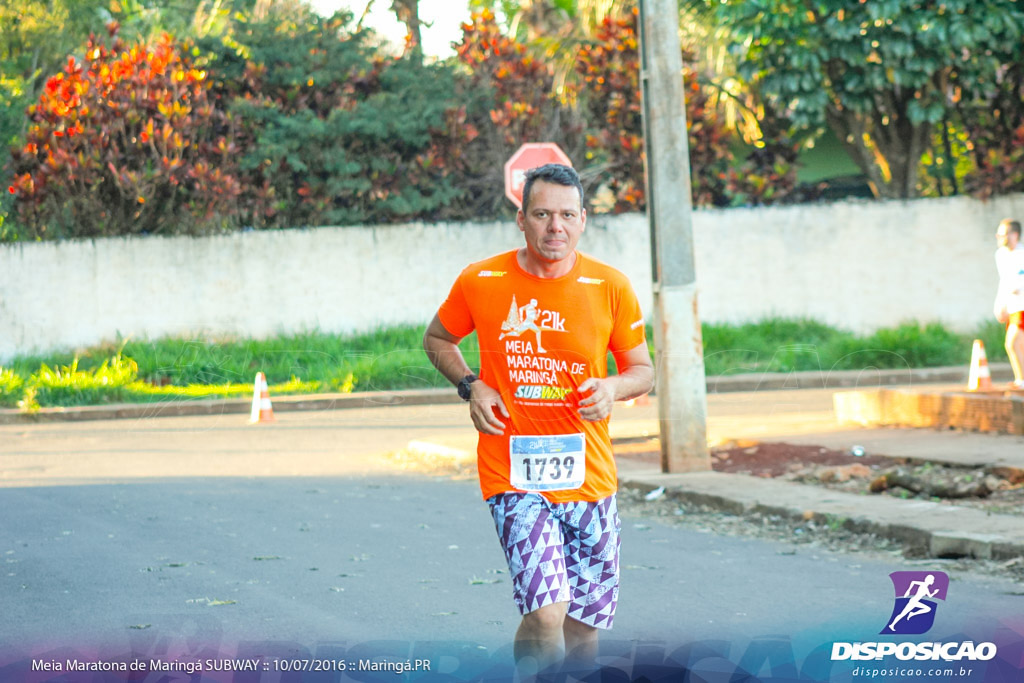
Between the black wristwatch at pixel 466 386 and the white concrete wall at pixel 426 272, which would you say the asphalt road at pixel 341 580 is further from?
the white concrete wall at pixel 426 272

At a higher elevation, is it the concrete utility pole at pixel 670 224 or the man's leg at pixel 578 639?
the concrete utility pole at pixel 670 224

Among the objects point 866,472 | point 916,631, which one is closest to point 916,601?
point 916,631

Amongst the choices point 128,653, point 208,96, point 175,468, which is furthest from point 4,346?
point 128,653

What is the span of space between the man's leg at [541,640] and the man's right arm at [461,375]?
60 centimetres

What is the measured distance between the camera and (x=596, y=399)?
4414mm

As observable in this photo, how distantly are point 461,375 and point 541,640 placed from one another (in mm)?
995

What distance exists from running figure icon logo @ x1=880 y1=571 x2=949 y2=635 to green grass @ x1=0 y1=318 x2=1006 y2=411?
1243 centimetres

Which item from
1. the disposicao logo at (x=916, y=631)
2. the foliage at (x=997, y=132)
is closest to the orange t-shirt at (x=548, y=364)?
the disposicao logo at (x=916, y=631)

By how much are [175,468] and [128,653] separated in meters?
6.90

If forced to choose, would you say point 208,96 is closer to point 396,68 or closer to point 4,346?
point 396,68

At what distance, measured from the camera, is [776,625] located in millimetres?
6348

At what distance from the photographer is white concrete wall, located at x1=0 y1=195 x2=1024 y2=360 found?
72.1 feet

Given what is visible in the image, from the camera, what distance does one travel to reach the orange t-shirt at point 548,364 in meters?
4.49

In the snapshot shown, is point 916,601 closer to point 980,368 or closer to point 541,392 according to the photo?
point 541,392
